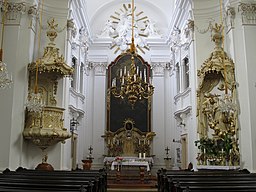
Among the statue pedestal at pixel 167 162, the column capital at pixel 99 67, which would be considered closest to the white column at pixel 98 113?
the column capital at pixel 99 67

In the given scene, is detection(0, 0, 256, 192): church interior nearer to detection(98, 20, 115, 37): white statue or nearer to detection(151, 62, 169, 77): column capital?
detection(151, 62, 169, 77): column capital

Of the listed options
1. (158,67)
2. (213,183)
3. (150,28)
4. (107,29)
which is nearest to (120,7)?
(107,29)

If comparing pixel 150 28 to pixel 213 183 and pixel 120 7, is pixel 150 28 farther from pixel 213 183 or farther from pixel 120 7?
pixel 213 183

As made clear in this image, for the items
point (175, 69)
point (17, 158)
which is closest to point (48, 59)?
point (17, 158)

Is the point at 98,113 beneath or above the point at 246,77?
beneath

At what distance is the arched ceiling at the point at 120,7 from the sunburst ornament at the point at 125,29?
1.09 feet

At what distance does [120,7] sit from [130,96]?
1018 centimetres

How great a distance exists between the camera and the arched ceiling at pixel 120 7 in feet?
59.0

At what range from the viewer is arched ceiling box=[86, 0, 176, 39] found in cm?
1798

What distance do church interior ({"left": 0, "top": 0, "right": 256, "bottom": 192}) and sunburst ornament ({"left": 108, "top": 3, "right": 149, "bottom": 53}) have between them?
1.97 metres

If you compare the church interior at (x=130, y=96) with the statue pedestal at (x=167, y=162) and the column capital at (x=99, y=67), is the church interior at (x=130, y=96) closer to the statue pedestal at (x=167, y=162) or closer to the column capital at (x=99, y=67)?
the statue pedestal at (x=167, y=162)

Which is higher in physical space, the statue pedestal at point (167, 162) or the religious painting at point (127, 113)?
the religious painting at point (127, 113)

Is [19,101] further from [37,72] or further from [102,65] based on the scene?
[102,65]

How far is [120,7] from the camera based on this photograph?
18375 mm
